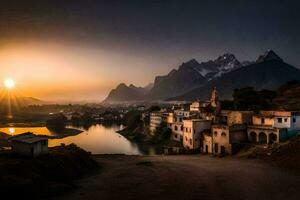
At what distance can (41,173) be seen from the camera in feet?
84.0

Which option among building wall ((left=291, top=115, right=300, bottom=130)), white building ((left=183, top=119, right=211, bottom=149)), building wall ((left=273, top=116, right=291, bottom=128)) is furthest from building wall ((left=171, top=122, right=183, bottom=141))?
building wall ((left=291, top=115, right=300, bottom=130))

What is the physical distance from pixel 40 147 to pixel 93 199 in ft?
32.4

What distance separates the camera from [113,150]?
58906mm

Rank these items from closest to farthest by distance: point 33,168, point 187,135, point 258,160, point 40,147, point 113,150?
point 33,168
point 40,147
point 258,160
point 187,135
point 113,150

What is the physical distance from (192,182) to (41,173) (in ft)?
40.0

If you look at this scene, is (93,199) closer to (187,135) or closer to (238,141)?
(238,141)

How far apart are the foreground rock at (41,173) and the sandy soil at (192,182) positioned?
1370 millimetres

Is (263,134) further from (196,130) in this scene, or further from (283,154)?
(196,130)

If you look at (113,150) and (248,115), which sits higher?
(248,115)

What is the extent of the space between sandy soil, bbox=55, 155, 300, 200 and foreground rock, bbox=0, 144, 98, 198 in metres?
1.37

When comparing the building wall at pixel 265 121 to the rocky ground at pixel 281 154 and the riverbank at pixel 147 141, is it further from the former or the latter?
the riverbank at pixel 147 141

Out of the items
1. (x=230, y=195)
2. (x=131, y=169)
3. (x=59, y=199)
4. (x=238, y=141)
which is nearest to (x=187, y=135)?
(x=238, y=141)

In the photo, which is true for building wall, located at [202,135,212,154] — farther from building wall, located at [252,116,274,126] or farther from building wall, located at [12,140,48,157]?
building wall, located at [12,140,48,157]

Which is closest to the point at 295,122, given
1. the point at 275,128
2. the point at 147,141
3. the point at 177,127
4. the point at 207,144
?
the point at 275,128
